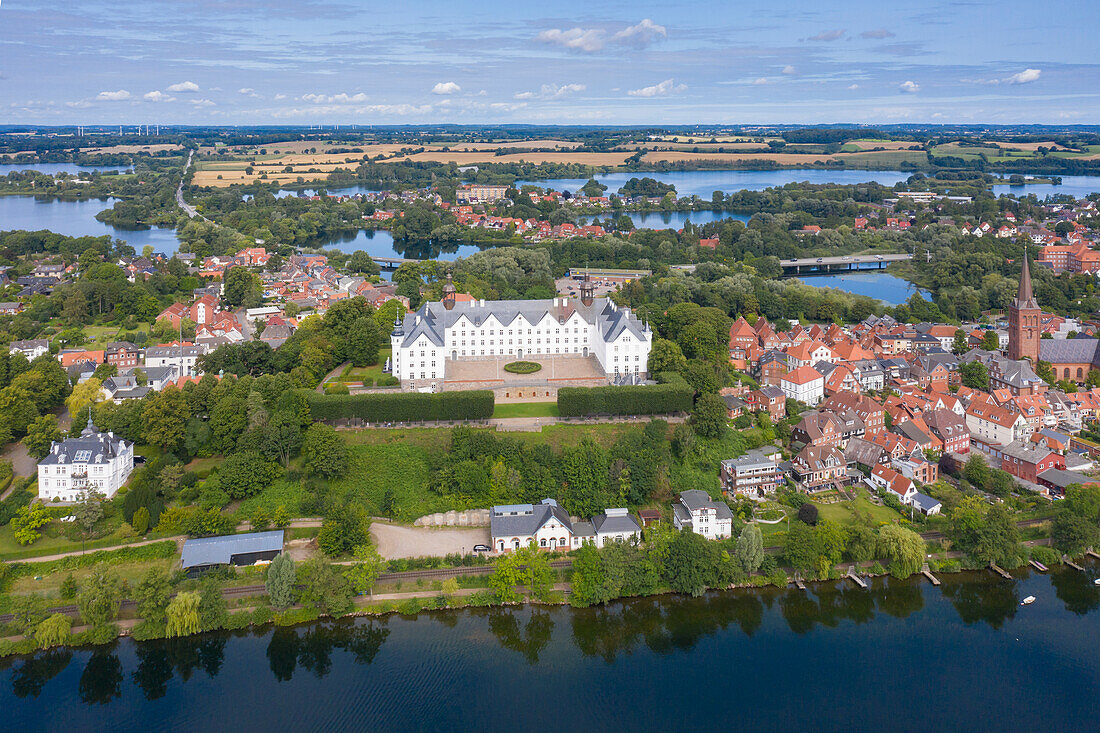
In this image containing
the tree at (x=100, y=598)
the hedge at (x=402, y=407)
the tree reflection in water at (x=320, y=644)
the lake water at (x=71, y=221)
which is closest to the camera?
the tree reflection in water at (x=320, y=644)

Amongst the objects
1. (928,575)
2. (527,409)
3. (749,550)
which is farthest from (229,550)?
(928,575)

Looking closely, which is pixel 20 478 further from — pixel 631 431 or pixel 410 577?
pixel 631 431

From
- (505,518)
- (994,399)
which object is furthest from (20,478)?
(994,399)

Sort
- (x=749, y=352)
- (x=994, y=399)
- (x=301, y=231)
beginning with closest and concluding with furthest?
(x=994, y=399) < (x=749, y=352) < (x=301, y=231)

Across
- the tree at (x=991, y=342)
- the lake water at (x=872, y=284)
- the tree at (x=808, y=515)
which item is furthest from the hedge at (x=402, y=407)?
the lake water at (x=872, y=284)

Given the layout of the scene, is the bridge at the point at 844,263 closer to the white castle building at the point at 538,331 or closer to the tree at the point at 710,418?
the white castle building at the point at 538,331

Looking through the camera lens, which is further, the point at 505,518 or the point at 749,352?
the point at 749,352

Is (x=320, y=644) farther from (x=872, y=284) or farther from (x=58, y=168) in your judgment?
(x=58, y=168)
